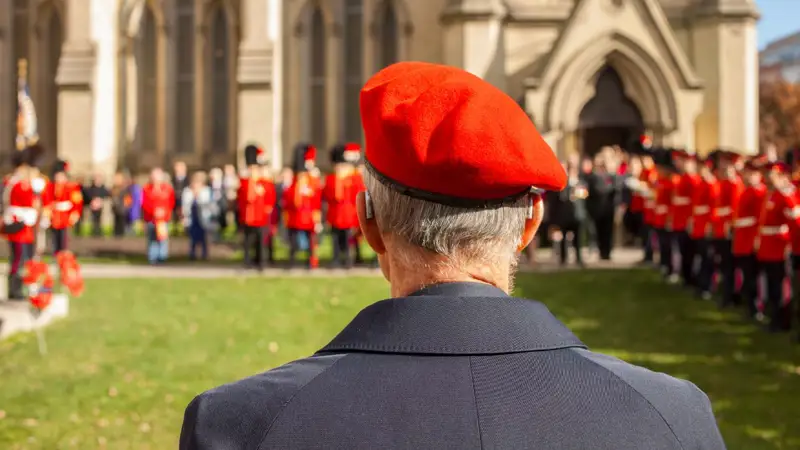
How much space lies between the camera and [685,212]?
55.6 feet

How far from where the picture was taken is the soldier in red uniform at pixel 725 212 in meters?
14.6

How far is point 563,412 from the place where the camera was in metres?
1.64

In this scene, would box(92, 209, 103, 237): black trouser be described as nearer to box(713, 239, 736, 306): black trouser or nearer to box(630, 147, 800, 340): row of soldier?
box(630, 147, 800, 340): row of soldier

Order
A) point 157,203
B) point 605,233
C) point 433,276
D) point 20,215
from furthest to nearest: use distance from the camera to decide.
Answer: point 157,203 < point 605,233 < point 20,215 < point 433,276

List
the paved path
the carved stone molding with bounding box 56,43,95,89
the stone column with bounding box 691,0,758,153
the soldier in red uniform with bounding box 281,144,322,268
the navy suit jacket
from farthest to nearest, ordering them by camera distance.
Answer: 1. the carved stone molding with bounding box 56,43,95,89
2. the stone column with bounding box 691,0,758,153
3. the soldier in red uniform with bounding box 281,144,322,268
4. the paved path
5. the navy suit jacket

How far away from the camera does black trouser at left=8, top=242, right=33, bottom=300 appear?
574 inches

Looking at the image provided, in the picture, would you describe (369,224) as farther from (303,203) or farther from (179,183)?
(179,183)

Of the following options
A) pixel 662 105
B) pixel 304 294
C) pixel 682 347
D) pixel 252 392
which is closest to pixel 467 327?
pixel 252 392

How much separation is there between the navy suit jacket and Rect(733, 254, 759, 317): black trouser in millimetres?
12066

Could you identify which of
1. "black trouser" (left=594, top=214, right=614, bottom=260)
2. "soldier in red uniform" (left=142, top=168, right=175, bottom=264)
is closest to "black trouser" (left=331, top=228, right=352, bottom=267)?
"soldier in red uniform" (left=142, top=168, right=175, bottom=264)

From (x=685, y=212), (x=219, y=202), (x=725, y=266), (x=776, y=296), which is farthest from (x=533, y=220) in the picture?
(x=219, y=202)

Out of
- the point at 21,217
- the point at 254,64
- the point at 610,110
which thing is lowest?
the point at 21,217

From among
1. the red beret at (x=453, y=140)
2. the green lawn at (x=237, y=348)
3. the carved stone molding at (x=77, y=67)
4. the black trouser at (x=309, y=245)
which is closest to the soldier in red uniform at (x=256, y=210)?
the black trouser at (x=309, y=245)

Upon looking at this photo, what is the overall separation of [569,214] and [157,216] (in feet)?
24.6
